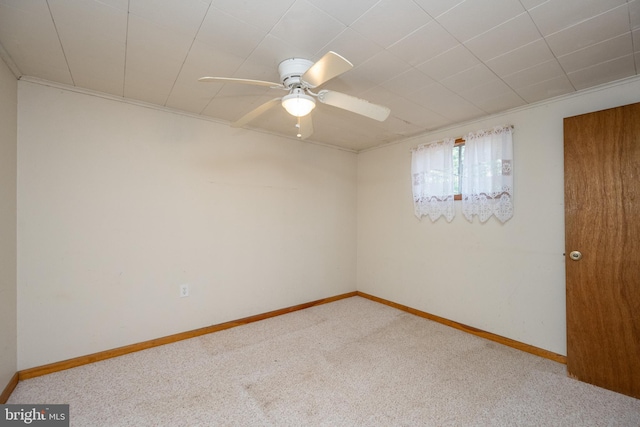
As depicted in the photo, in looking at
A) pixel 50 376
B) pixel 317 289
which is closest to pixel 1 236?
pixel 50 376

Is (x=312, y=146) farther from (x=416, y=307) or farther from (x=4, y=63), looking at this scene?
(x=4, y=63)

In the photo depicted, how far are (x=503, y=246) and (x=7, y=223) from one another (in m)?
3.89

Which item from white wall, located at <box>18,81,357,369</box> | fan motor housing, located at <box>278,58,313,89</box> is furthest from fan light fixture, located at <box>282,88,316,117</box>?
white wall, located at <box>18,81,357,369</box>

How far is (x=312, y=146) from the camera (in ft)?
11.7

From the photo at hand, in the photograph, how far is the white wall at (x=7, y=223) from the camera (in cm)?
167

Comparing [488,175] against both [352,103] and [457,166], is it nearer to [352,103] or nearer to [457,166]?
[457,166]

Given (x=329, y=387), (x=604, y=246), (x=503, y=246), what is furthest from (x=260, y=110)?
(x=604, y=246)

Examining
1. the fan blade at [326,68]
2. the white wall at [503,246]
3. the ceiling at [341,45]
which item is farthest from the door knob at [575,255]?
the fan blade at [326,68]

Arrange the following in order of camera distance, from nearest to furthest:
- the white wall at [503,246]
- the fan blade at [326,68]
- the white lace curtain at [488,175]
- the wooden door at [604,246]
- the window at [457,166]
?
1. the fan blade at [326,68]
2. the wooden door at [604,246]
3. the white wall at [503,246]
4. the white lace curtain at [488,175]
5. the window at [457,166]

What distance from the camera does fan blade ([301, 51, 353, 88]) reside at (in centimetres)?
120

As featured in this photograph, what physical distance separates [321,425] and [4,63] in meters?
2.95

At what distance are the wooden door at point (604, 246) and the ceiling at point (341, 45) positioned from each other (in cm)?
41

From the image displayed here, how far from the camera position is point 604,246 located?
1916 mm

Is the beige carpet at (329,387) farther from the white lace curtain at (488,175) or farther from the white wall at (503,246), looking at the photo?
the white lace curtain at (488,175)
